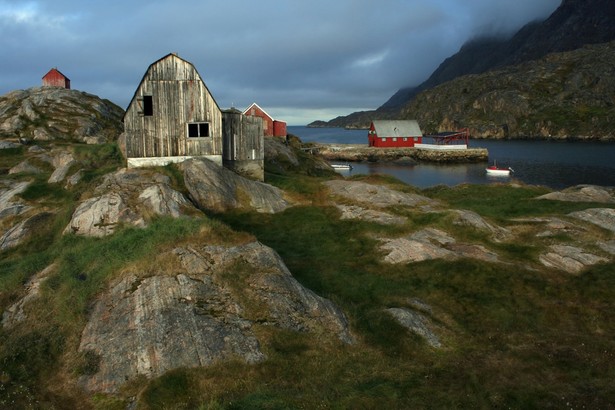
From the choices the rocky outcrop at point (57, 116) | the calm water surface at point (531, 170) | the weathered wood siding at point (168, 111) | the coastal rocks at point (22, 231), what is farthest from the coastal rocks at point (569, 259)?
the rocky outcrop at point (57, 116)

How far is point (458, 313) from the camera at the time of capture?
2212cm

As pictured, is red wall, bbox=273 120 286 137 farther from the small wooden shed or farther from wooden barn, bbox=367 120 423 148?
wooden barn, bbox=367 120 423 148

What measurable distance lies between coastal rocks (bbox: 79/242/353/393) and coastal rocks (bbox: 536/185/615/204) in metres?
34.2

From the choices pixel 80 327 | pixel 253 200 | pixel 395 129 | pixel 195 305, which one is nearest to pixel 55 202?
pixel 253 200

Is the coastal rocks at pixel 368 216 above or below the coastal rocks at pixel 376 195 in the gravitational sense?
below

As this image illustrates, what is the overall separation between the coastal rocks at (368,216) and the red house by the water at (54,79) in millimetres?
74099

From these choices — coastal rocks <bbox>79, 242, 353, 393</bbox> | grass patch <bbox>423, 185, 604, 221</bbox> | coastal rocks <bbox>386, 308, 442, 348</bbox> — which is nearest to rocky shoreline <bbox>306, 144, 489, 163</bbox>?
grass patch <bbox>423, 185, 604, 221</bbox>

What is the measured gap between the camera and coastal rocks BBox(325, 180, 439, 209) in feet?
121

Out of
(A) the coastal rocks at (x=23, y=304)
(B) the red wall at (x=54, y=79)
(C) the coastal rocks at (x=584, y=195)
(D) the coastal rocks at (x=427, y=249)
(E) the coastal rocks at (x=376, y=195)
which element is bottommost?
(A) the coastal rocks at (x=23, y=304)

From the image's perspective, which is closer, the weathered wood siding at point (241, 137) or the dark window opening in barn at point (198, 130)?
the dark window opening in barn at point (198, 130)

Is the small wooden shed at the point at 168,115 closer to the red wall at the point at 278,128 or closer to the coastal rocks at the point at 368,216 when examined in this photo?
the coastal rocks at the point at 368,216

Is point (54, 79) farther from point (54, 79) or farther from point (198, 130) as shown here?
point (198, 130)

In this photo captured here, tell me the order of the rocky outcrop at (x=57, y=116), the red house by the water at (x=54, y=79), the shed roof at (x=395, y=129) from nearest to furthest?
1. the rocky outcrop at (x=57, y=116)
2. the red house by the water at (x=54, y=79)
3. the shed roof at (x=395, y=129)

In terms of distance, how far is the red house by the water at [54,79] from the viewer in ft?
274
